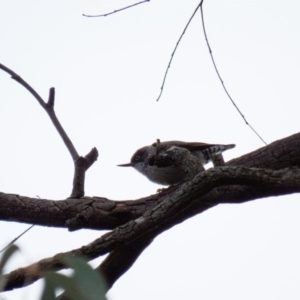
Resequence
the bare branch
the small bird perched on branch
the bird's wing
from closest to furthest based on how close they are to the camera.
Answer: the bare branch
the small bird perched on branch
the bird's wing

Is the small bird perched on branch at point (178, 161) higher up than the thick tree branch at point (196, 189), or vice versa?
the small bird perched on branch at point (178, 161)

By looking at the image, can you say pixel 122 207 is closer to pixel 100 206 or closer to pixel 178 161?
pixel 100 206

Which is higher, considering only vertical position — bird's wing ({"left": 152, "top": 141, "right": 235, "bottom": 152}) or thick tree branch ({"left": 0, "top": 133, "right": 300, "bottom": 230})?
bird's wing ({"left": 152, "top": 141, "right": 235, "bottom": 152})

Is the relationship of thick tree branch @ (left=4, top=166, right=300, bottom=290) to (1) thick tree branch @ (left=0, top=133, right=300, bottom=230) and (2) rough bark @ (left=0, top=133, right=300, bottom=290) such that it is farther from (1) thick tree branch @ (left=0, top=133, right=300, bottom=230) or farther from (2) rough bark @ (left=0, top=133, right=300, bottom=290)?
(1) thick tree branch @ (left=0, top=133, right=300, bottom=230)

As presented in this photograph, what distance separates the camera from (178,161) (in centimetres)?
512

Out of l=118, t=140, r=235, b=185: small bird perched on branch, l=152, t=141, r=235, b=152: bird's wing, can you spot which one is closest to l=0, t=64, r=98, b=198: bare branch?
l=118, t=140, r=235, b=185: small bird perched on branch

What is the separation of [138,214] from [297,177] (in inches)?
53.0

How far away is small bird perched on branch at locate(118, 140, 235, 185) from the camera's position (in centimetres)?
506

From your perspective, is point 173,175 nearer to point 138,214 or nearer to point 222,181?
point 138,214

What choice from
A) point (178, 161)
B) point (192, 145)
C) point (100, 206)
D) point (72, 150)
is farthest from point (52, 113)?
point (192, 145)

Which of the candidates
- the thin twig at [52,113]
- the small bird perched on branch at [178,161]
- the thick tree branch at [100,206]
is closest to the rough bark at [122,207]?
the thick tree branch at [100,206]

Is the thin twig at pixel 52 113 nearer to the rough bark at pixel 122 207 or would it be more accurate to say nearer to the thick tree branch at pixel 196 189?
the rough bark at pixel 122 207

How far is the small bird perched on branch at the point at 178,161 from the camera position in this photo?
506 centimetres

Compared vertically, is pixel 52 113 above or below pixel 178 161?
above
